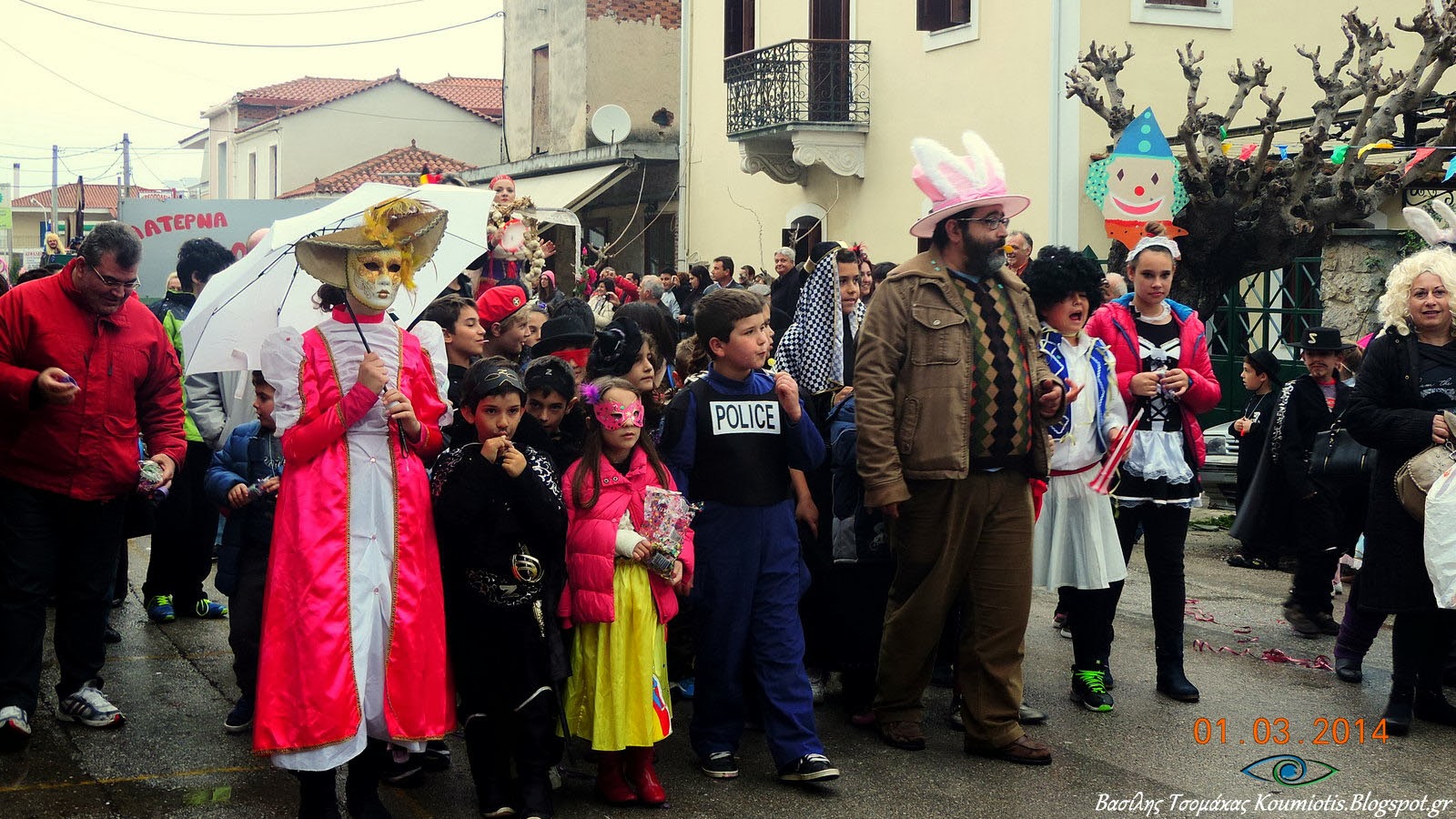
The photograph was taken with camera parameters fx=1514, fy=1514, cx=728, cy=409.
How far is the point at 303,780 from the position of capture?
4.46m

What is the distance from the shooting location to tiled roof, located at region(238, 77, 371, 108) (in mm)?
52094

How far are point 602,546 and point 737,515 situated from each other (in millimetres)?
565

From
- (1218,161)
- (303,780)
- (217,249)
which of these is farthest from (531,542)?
(1218,161)

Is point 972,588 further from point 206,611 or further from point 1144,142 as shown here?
point 1144,142

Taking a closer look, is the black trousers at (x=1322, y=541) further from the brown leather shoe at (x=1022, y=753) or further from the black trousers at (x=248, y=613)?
the black trousers at (x=248, y=613)

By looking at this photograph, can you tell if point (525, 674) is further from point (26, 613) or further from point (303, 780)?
point (26, 613)

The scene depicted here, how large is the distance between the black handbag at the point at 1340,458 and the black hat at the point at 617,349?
12.8 ft

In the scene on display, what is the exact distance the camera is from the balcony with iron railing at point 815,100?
20.0 meters

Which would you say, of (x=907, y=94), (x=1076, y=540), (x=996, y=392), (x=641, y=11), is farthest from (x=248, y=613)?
(x=641, y=11)

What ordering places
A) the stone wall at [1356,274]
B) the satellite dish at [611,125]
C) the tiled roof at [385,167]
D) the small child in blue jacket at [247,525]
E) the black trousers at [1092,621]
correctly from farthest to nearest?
the tiled roof at [385,167] → the satellite dish at [611,125] → the stone wall at [1356,274] → the black trousers at [1092,621] → the small child in blue jacket at [247,525]

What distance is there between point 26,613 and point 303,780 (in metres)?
1.71

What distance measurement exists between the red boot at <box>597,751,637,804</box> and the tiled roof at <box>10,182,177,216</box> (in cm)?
7143

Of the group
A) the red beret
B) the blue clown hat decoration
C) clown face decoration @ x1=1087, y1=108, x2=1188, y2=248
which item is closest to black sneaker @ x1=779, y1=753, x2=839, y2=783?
the red beret

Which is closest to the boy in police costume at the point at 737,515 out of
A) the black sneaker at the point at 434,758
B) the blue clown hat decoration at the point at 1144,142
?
the black sneaker at the point at 434,758
